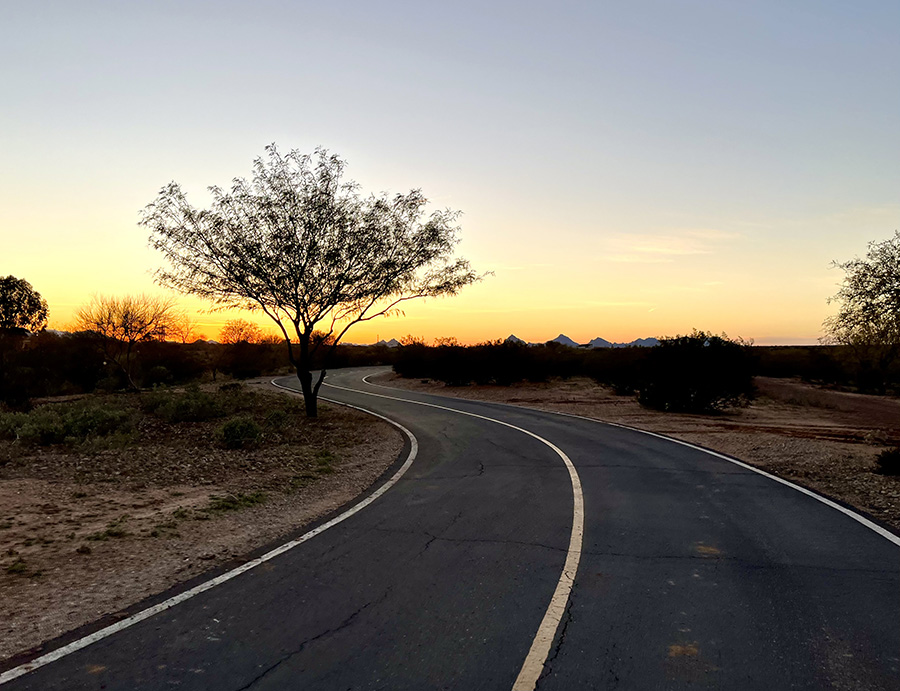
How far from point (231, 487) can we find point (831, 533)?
10.2 m

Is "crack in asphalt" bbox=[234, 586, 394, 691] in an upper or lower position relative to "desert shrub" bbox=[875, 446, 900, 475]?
lower

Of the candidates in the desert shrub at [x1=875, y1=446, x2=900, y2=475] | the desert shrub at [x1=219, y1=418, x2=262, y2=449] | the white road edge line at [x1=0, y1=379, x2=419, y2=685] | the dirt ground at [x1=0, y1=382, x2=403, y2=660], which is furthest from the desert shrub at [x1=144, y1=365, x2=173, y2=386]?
the desert shrub at [x1=875, y1=446, x2=900, y2=475]

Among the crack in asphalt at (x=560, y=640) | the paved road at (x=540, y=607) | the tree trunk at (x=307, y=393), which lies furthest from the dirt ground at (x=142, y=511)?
the crack in asphalt at (x=560, y=640)

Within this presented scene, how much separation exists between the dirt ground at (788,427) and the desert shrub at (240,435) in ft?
41.8

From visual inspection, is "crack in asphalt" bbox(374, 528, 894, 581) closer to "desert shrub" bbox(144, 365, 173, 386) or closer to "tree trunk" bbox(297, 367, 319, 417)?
"tree trunk" bbox(297, 367, 319, 417)

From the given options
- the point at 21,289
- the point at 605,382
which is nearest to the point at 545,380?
the point at 605,382

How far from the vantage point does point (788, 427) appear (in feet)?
69.8

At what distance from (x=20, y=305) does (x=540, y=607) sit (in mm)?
76854

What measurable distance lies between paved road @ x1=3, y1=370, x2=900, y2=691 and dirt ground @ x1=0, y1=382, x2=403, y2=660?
3.04 ft

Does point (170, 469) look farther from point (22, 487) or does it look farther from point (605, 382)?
point (605, 382)

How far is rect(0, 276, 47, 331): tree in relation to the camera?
62562mm

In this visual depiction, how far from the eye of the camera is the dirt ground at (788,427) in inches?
437

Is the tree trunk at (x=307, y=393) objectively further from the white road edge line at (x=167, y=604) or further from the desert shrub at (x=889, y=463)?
the desert shrub at (x=889, y=463)

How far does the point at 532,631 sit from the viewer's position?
16.2 feet
